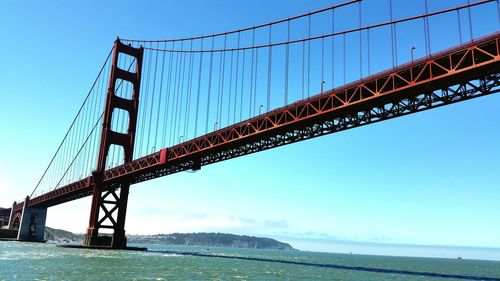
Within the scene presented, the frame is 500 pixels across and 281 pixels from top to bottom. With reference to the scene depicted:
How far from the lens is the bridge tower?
181ft

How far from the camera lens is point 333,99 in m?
32.2

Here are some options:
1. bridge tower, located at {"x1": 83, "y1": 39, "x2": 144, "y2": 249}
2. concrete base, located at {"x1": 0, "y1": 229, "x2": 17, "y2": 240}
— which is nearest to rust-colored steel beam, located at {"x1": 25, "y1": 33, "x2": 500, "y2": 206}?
bridge tower, located at {"x1": 83, "y1": 39, "x2": 144, "y2": 249}

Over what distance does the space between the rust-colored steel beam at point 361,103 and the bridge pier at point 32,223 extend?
52913mm

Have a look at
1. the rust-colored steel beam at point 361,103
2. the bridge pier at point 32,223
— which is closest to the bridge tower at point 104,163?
the rust-colored steel beam at point 361,103

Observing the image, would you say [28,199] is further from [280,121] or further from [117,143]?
[280,121]

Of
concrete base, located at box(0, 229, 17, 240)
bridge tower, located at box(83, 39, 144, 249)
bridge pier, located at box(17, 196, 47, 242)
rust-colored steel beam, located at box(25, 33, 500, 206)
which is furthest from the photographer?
concrete base, located at box(0, 229, 17, 240)

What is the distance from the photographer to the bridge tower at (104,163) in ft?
181

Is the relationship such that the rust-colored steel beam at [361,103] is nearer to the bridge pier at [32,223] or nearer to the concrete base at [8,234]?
the bridge pier at [32,223]

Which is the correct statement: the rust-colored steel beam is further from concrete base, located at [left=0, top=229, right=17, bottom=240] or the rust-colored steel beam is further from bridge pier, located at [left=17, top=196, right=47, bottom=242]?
concrete base, located at [left=0, top=229, right=17, bottom=240]

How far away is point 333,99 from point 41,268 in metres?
21.2

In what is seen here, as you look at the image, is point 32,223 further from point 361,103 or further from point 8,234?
point 361,103

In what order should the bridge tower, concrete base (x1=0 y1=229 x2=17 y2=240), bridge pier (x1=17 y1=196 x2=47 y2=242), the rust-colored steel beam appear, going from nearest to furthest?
1. the rust-colored steel beam
2. the bridge tower
3. bridge pier (x1=17 y1=196 x2=47 y2=242)
4. concrete base (x1=0 y1=229 x2=17 y2=240)

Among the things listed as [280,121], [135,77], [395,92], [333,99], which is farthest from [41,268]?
[135,77]

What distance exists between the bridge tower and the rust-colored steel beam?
10506 mm
